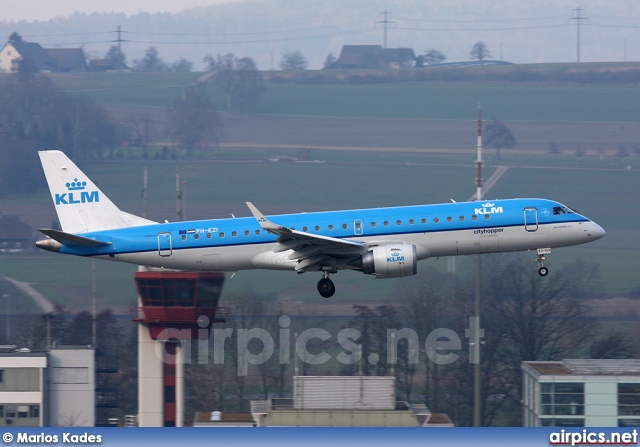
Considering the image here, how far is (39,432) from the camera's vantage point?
45219mm

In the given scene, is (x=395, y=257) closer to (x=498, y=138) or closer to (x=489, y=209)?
(x=489, y=209)

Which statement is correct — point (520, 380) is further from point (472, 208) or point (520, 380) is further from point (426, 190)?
point (426, 190)

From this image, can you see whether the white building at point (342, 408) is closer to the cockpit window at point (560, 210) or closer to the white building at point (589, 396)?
the white building at point (589, 396)

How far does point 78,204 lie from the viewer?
2076 inches

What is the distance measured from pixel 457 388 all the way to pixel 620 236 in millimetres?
48417

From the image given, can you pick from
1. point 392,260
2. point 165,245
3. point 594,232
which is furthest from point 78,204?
point 594,232

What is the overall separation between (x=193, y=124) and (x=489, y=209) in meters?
146

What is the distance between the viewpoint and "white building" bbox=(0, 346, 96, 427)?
2707 inches

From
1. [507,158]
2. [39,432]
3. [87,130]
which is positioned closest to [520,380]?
[39,432]

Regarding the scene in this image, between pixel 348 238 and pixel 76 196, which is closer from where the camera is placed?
pixel 348 238

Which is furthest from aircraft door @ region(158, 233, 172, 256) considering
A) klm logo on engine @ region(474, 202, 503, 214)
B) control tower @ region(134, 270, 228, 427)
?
control tower @ region(134, 270, 228, 427)

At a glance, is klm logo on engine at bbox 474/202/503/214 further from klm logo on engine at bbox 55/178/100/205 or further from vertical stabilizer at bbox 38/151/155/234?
klm logo on engine at bbox 55/178/100/205

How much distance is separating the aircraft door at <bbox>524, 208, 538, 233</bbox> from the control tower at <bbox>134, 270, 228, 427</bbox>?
26.9 meters

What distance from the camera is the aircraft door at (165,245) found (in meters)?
49.2
